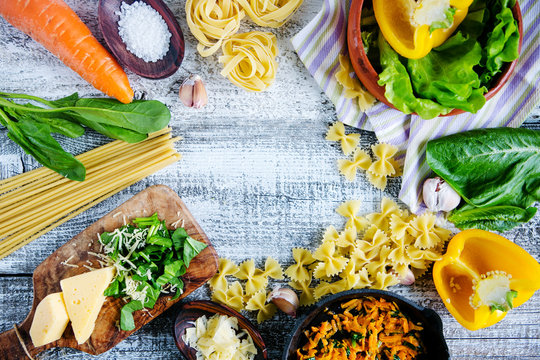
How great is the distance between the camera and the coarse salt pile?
1802 millimetres

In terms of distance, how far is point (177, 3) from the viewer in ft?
6.29

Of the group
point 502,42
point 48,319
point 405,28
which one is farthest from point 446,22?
point 48,319

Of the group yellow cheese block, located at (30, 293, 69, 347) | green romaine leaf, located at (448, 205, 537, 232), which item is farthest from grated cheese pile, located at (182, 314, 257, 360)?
green romaine leaf, located at (448, 205, 537, 232)

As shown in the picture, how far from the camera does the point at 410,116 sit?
191 cm

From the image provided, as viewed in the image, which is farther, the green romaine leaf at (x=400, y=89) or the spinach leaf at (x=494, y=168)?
the spinach leaf at (x=494, y=168)

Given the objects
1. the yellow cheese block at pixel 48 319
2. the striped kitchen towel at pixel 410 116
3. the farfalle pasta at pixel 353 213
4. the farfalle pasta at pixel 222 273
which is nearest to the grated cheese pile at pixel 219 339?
the farfalle pasta at pixel 222 273

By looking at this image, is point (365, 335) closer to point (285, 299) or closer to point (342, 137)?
point (285, 299)

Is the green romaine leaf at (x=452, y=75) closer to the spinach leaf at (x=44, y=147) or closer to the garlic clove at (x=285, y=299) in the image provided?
the garlic clove at (x=285, y=299)

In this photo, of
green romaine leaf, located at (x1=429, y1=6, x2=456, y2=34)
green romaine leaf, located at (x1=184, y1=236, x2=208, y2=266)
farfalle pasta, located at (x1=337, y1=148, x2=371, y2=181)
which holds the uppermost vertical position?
green romaine leaf, located at (x1=429, y1=6, x2=456, y2=34)

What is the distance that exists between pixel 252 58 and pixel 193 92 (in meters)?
0.29

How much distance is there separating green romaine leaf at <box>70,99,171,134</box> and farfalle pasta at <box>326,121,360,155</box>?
69 cm

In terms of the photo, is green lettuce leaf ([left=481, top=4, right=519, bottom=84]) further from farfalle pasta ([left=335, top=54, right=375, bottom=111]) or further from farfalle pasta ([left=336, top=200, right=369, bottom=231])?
farfalle pasta ([left=336, top=200, right=369, bottom=231])

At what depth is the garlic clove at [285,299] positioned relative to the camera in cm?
189

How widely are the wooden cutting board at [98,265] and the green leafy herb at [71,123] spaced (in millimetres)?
233
